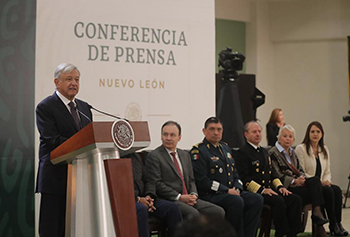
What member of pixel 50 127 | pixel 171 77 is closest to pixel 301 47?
pixel 171 77

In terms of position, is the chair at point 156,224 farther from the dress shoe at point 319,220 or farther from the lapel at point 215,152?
the dress shoe at point 319,220

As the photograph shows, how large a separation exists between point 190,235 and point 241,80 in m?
8.21

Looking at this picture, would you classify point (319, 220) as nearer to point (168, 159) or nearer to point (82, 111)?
point (168, 159)

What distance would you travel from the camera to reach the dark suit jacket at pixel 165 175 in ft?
16.3

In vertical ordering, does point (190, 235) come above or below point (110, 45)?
below

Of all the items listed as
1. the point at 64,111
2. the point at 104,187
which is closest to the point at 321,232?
the point at 64,111

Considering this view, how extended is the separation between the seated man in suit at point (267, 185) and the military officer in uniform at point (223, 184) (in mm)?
196

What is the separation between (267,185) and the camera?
573 cm

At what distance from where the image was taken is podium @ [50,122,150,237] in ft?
9.47

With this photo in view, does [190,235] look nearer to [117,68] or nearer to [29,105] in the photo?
[29,105]

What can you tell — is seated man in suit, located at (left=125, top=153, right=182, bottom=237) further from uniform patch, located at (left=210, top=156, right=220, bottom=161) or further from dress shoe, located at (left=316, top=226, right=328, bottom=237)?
dress shoe, located at (left=316, top=226, right=328, bottom=237)

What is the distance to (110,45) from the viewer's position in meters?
5.69

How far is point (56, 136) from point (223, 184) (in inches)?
91.3

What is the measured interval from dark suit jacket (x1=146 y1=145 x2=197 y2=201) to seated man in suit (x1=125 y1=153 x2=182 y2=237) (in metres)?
0.06
